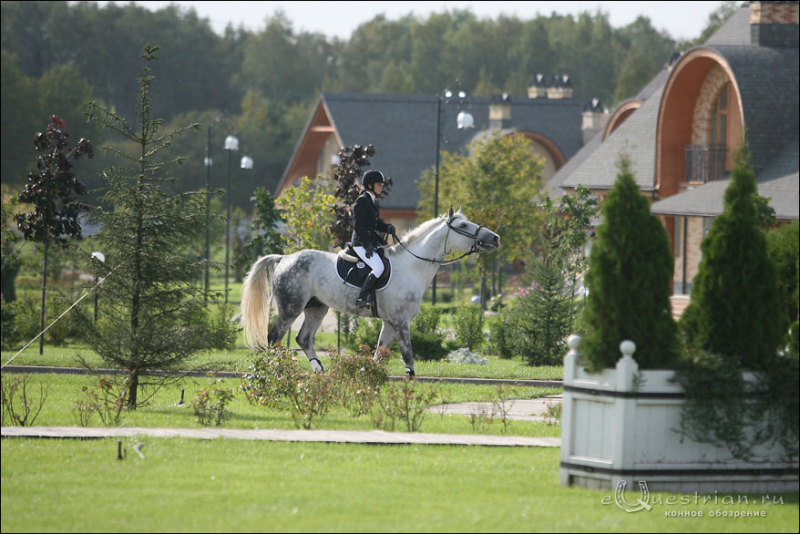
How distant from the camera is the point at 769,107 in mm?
37688

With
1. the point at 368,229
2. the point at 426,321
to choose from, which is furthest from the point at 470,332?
the point at 368,229

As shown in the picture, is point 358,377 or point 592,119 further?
point 592,119

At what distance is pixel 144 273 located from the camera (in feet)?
51.5

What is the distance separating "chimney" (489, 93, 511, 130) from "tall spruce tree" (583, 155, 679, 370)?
50587 millimetres

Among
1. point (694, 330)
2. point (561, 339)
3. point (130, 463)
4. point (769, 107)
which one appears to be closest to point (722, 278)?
point (694, 330)

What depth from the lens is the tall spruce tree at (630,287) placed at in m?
10.6

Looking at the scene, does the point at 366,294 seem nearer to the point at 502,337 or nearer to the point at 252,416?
the point at 252,416

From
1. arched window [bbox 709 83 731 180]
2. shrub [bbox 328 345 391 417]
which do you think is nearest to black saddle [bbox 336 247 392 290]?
shrub [bbox 328 345 391 417]

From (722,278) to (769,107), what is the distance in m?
28.6

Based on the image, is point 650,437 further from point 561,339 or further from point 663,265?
point 561,339

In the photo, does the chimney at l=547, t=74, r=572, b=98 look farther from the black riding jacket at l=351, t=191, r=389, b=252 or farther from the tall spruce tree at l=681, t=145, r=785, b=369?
the tall spruce tree at l=681, t=145, r=785, b=369

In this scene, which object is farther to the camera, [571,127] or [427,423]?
[571,127]

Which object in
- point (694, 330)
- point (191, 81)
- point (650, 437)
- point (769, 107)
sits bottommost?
point (650, 437)

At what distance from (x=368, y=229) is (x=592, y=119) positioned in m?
47.3
